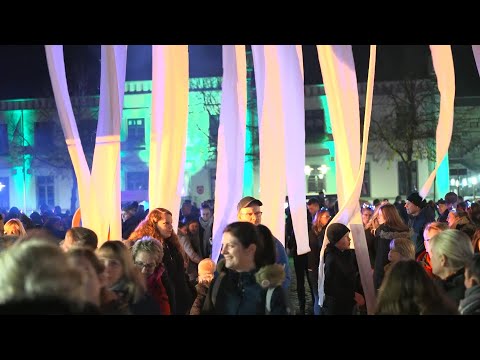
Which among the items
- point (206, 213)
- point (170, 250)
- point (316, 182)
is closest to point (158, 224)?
point (170, 250)

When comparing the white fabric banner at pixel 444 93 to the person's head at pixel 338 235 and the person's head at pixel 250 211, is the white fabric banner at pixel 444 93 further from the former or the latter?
the person's head at pixel 250 211

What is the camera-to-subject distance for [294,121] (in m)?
6.64

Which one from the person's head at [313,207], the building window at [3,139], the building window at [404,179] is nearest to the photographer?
the person's head at [313,207]

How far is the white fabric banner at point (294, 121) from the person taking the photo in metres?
6.52

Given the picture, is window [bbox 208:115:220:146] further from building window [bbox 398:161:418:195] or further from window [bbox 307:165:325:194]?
building window [bbox 398:161:418:195]

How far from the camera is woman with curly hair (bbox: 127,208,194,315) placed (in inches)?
234

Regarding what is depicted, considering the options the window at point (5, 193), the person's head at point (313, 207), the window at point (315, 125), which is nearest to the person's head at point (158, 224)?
the person's head at point (313, 207)

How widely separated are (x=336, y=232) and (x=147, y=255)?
2000mm

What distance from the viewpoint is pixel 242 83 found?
6.83 m

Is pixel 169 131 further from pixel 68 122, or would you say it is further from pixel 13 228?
pixel 13 228

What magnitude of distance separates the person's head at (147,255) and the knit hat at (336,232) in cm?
184

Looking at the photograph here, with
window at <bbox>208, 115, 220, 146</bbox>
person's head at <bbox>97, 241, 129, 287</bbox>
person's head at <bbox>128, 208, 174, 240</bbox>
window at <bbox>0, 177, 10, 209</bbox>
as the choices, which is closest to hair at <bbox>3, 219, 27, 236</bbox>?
person's head at <bbox>128, 208, 174, 240</bbox>

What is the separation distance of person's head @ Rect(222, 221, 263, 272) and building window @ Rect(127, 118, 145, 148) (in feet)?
121
